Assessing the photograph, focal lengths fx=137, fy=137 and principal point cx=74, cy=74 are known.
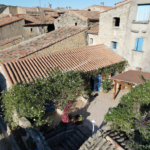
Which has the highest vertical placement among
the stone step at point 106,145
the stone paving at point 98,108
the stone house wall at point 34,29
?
the stone house wall at point 34,29

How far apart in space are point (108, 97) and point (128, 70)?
401 cm

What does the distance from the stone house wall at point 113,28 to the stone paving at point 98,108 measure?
17.2 ft

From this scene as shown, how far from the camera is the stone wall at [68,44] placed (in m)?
13.7

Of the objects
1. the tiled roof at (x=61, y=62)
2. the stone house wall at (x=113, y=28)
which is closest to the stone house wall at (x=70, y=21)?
the stone house wall at (x=113, y=28)

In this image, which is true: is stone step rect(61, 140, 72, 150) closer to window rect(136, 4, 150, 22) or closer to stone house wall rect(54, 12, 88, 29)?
window rect(136, 4, 150, 22)

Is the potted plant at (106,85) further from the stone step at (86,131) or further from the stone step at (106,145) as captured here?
the stone step at (106,145)

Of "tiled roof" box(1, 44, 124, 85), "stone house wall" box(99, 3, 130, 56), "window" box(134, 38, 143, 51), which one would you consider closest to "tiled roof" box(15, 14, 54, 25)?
"stone house wall" box(99, 3, 130, 56)

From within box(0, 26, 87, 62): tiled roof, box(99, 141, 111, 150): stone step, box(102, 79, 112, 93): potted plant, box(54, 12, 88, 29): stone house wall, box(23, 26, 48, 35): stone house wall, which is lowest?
box(102, 79, 112, 93): potted plant

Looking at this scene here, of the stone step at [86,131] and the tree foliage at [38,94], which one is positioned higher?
the tree foliage at [38,94]

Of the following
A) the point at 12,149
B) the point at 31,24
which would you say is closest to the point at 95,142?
the point at 12,149

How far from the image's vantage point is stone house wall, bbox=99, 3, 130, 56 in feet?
42.9

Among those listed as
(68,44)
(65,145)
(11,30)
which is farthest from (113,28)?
(11,30)

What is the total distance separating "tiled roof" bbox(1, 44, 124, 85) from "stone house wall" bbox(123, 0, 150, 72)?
120cm

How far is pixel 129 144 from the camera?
200 inches
